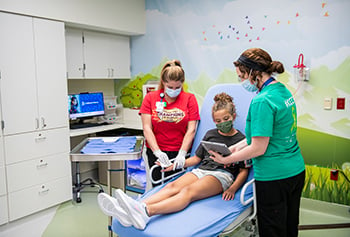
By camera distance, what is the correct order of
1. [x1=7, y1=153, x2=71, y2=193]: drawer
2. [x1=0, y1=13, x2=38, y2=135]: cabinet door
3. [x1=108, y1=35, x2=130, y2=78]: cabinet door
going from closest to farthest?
[x1=0, y1=13, x2=38, y2=135]: cabinet door < [x1=7, y1=153, x2=71, y2=193]: drawer < [x1=108, y1=35, x2=130, y2=78]: cabinet door

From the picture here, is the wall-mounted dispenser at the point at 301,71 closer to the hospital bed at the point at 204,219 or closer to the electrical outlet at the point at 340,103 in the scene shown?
the electrical outlet at the point at 340,103

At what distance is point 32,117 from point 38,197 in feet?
2.48

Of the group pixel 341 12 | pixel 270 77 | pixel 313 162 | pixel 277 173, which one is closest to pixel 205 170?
pixel 277 173

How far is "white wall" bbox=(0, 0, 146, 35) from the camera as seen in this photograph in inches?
111

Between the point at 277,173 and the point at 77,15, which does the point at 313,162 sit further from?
the point at 77,15

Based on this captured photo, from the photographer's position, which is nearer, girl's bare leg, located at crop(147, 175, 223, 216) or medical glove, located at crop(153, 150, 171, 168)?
girl's bare leg, located at crop(147, 175, 223, 216)

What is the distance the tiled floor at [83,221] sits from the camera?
2721 mm

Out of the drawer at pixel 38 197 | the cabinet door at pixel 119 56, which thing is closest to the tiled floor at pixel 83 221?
the drawer at pixel 38 197

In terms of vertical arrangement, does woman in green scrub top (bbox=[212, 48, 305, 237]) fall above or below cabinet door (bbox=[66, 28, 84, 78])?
below

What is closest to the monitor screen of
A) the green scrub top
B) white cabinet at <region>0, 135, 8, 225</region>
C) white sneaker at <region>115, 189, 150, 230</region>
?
white cabinet at <region>0, 135, 8, 225</region>

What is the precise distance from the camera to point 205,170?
226 centimetres

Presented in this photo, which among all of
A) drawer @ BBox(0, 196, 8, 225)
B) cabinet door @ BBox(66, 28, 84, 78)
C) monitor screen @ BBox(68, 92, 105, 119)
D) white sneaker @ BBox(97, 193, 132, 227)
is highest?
cabinet door @ BBox(66, 28, 84, 78)

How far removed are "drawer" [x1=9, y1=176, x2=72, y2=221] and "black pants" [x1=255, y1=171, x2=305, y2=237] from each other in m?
2.13

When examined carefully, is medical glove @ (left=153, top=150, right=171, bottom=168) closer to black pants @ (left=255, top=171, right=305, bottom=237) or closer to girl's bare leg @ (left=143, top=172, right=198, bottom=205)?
girl's bare leg @ (left=143, top=172, right=198, bottom=205)
